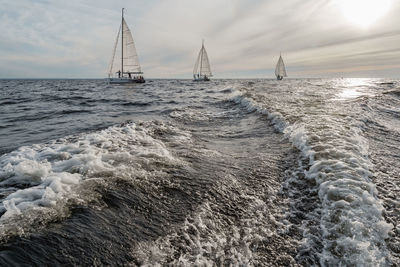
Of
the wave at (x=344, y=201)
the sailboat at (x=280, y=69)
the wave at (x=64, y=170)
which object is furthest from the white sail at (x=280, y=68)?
the wave at (x=64, y=170)

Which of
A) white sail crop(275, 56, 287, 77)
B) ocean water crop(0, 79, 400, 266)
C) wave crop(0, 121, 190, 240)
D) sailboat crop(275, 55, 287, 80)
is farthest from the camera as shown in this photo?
white sail crop(275, 56, 287, 77)

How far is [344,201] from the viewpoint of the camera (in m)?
3.30

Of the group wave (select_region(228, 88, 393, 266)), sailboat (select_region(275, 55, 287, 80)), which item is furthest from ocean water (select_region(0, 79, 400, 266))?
sailboat (select_region(275, 55, 287, 80))

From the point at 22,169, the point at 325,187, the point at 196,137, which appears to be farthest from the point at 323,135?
the point at 22,169

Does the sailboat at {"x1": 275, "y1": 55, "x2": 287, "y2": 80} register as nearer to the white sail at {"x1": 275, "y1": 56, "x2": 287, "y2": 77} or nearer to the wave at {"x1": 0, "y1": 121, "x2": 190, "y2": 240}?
the white sail at {"x1": 275, "y1": 56, "x2": 287, "y2": 77}

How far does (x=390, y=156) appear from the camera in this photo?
5375 millimetres

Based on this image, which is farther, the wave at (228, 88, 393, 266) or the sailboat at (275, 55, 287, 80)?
the sailboat at (275, 55, 287, 80)

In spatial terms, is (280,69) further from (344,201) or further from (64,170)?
(64,170)

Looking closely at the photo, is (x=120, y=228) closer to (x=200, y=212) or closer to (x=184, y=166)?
(x=200, y=212)

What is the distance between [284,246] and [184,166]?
2563mm

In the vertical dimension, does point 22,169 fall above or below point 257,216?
above

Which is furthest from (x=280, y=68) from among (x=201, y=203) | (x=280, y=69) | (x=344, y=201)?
(x=201, y=203)

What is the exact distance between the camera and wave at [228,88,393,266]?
247cm

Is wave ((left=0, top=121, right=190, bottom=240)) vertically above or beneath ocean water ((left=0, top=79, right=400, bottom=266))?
above
